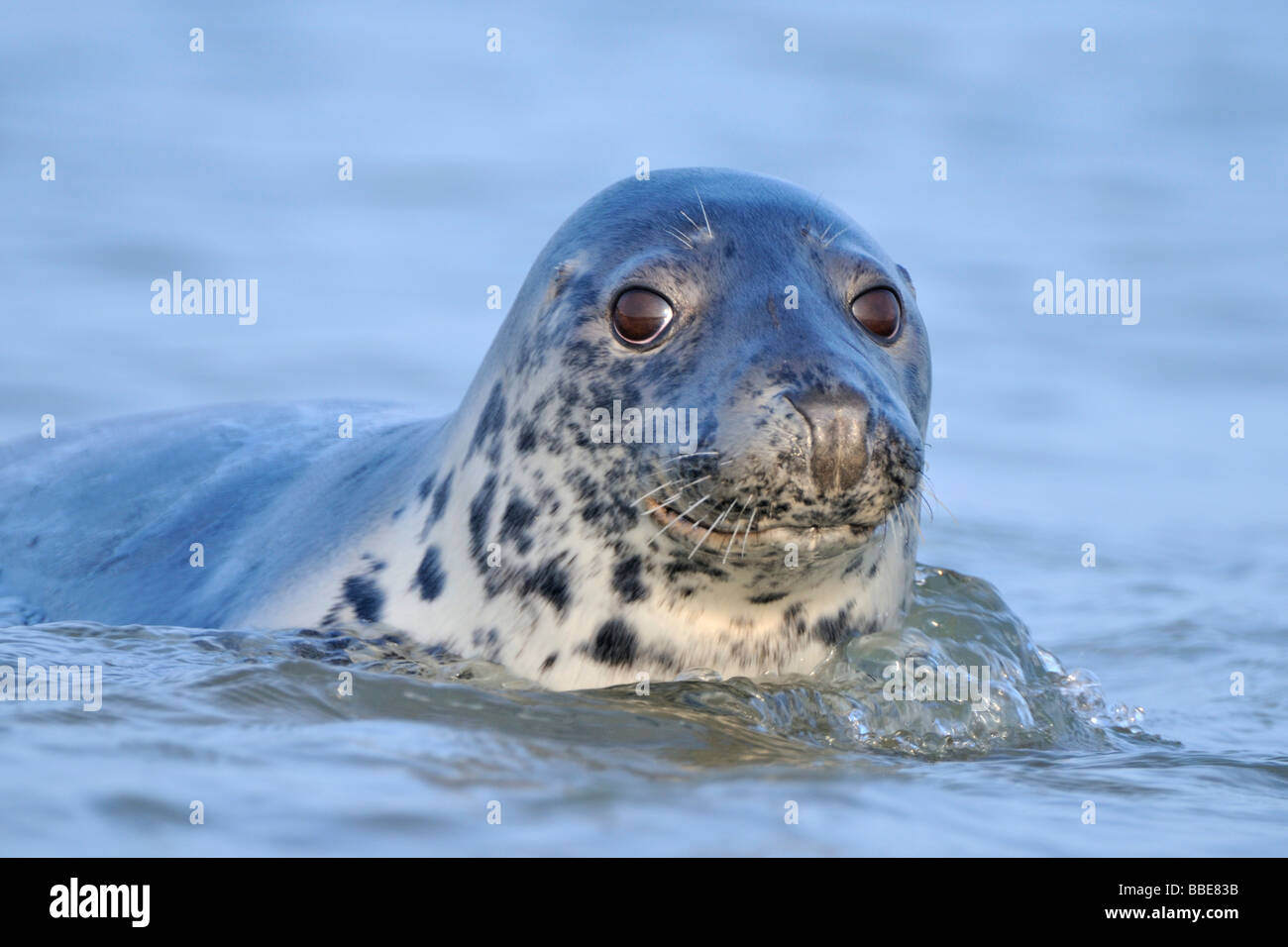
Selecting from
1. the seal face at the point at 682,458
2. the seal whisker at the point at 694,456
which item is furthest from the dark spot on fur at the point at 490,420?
the seal whisker at the point at 694,456

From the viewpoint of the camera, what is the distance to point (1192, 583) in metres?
7.34

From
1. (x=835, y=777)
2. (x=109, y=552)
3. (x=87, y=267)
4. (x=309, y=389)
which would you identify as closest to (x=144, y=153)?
(x=87, y=267)

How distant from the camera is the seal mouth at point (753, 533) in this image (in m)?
3.58

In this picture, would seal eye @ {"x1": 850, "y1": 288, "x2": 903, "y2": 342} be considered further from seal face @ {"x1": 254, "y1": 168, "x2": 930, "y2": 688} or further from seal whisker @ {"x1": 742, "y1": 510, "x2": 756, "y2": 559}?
seal whisker @ {"x1": 742, "y1": 510, "x2": 756, "y2": 559}

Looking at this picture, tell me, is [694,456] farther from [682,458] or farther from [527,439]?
[527,439]

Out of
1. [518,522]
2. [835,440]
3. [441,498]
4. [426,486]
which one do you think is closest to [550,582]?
[518,522]

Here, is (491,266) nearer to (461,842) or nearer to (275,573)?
(275,573)

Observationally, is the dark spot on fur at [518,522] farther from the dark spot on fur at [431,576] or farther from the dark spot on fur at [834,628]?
the dark spot on fur at [834,628]

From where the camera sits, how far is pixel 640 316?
3896 mm

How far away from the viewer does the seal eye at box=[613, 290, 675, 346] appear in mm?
3875

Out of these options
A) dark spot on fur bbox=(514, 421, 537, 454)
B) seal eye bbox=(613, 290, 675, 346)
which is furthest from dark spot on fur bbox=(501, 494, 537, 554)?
seal eye bbox=(613, 290, 675, 346)

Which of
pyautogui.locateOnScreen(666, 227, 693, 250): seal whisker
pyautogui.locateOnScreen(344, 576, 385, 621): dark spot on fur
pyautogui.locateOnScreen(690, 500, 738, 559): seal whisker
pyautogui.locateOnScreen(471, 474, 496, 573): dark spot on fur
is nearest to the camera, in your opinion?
pyautogui.locateOnScreen(690, 500, 738, 559): seal whisker

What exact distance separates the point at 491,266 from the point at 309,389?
2.23 meters

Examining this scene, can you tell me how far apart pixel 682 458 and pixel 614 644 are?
0.49m
